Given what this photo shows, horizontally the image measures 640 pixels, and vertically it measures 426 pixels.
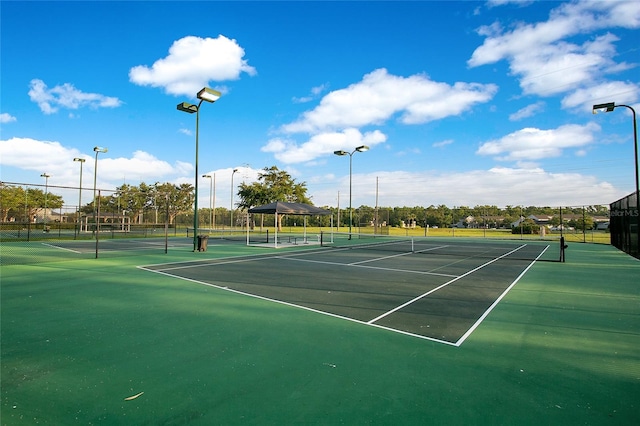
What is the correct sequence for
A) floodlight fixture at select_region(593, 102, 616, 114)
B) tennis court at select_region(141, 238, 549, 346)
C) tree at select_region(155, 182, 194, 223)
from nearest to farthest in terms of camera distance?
tennis court at select_region(141, 238, 549, 346), floodlight fixture at select_region(593, 102, 616, 114), tree at select_region(155, 182, 194, 223)

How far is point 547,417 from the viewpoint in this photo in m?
2.84

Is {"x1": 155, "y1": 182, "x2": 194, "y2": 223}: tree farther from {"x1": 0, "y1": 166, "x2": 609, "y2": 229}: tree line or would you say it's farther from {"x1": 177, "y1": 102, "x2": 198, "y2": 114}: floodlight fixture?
{"x1": 177, "y1": 102, "x2": 198, "y2": 114}: floodlight fixture

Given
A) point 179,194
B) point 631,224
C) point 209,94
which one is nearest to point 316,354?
point 209,94

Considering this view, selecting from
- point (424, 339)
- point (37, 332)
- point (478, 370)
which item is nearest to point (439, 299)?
point (424, 339)

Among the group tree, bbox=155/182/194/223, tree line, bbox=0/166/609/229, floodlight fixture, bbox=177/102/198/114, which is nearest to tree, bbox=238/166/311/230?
tree line, bbox=0/166/609/229

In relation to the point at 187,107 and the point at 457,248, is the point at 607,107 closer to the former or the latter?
the point at 457,248

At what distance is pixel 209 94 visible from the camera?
598 inches

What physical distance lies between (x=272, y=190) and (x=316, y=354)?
41600 mm

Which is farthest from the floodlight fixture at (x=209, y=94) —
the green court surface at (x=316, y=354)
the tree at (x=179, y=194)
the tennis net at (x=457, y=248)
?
the tree at (x=179, y=194)

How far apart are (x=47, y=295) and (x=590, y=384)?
31.0 feet

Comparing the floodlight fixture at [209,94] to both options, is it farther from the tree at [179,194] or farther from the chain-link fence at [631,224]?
the tree at [179,194]

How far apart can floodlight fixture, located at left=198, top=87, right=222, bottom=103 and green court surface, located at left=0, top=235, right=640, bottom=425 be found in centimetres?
943

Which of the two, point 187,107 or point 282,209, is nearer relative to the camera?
point 187,107

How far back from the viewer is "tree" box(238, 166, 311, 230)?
1774 inches
